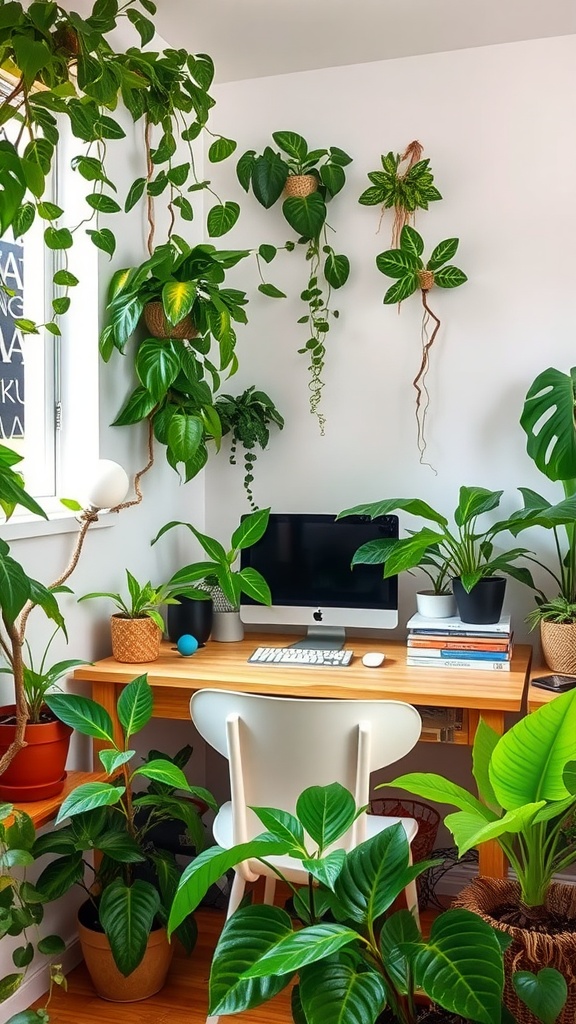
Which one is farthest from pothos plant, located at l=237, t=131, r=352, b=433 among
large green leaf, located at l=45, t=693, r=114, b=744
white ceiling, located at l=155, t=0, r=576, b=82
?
large green leaf, located at l=45, t=693, r=114, b=744

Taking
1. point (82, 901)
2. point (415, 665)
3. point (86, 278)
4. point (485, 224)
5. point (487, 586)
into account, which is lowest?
point (82, 901)

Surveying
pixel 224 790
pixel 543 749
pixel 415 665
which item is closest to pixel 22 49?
pixel 543 749

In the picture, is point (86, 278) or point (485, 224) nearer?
point (86, 278)

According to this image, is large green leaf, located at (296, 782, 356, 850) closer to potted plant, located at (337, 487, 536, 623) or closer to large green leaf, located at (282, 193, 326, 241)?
potted plant, located at (337, 487, 536, 623)

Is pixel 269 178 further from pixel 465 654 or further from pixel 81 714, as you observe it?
pixel 81 714

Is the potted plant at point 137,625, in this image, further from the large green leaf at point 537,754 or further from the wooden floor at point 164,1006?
the large green leaf at point 537,754

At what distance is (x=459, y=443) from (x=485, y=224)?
0.70 metres

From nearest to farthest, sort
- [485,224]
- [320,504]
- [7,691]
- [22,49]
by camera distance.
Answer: [22,49], [7,691], [485,224], [320,504]

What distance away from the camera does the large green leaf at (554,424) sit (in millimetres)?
2555

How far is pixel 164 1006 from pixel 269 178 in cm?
247

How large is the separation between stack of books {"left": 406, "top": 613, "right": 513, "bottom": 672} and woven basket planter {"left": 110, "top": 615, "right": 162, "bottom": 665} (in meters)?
0.73

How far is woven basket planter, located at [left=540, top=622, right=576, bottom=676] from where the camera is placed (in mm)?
2507

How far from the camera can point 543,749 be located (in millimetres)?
1441

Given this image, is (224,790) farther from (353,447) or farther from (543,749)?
(543,749)
